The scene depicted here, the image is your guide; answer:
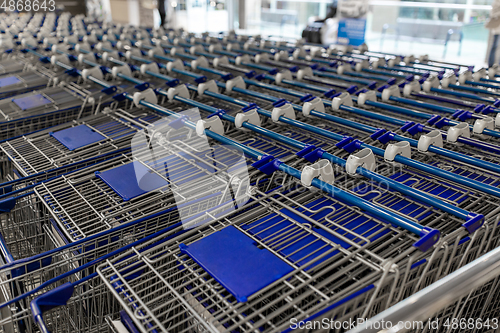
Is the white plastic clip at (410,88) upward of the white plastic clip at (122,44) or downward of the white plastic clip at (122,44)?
downward

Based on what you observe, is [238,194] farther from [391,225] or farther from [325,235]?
[391,225]

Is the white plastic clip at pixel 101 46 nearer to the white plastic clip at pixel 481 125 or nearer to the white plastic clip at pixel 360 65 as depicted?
the white plastic clip at pixel 360 65

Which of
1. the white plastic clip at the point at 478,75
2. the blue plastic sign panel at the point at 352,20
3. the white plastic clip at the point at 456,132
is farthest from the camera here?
the blue plastic sign panel at the point at 352,20

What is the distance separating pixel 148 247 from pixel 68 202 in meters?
0.61

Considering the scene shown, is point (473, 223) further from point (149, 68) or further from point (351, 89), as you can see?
point (149, 68)

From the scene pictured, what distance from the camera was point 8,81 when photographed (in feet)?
13.8

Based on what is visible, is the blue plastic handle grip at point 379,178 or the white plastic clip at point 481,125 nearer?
the blue plastic handle grip at point 379,178

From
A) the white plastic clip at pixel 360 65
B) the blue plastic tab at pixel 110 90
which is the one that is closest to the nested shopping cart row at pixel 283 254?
the blue plastic tab at pixel 110 90

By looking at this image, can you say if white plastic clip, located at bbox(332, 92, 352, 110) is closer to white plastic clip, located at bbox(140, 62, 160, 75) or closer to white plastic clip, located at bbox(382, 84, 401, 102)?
white plastic clip, located at bbox(382, 84, 401, 102)

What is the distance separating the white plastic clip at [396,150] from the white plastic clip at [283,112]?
32.4 inches

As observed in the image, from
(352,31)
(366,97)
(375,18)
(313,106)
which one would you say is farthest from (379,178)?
(375,18)

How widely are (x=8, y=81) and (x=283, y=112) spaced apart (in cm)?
303

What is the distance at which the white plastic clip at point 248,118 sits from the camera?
2.64 meters

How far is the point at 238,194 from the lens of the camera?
1926 mm
